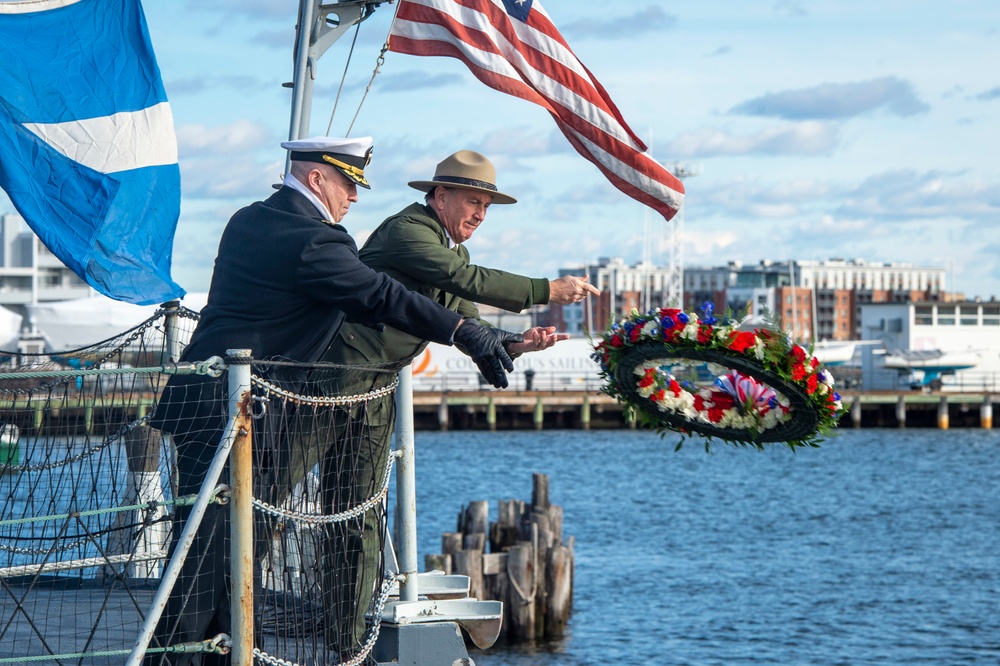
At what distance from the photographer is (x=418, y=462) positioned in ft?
188

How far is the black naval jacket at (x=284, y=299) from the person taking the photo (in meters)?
4.69

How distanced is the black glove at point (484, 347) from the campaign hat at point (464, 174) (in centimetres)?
82

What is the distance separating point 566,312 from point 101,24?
181 meters

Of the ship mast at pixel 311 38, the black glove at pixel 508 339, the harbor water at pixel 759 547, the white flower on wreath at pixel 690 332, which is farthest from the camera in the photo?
the harbor water at pixel 759 547

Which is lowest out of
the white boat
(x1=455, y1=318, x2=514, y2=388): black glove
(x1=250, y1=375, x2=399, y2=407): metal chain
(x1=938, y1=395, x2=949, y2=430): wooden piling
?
(x1=938, y1=395, x2=949, y2=430): wooden piling

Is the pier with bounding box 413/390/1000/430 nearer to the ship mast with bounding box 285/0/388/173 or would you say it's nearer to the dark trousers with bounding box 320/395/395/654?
the ship mast with bounding box 285/0/388/173

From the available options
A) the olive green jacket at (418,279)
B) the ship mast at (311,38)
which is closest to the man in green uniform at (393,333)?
the olive green jacket at (418,279)

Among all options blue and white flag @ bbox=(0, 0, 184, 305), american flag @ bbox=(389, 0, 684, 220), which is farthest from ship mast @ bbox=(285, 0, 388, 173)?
blue and white flag @ bbox=(0, 0, 184, 305)

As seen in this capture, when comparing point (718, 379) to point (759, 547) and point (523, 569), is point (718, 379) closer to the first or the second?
point (523, 569)

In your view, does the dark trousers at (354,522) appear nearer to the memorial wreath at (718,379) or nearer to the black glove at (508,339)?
the black glove at (508,339)

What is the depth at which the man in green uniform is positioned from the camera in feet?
17.0

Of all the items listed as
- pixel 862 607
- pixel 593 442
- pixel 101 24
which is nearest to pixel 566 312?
pixel 593 442

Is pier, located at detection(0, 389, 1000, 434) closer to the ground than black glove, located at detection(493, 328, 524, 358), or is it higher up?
closer to the ground

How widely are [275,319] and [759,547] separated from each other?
29198mm
